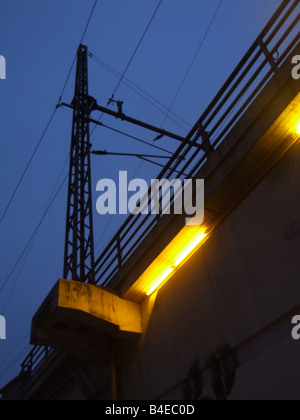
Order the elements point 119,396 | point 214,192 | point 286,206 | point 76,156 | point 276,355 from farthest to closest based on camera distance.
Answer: point 76,156, point 119,396, point 214,192, point 286,206, point 276,355

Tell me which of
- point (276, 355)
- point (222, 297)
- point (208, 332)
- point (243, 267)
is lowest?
point (276, 355)

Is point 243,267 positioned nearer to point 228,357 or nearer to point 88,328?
point 228,357

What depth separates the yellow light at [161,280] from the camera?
8.44 meters

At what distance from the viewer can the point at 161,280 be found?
8672 mm

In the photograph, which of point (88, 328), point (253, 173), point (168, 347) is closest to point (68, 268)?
point (88, 328)

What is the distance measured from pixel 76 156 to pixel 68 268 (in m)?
4.40

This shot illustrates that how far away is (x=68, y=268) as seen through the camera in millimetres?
12523
